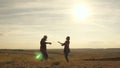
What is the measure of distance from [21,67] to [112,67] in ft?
19.3

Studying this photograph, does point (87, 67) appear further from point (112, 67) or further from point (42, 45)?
point (42, 45)

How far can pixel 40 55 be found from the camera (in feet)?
91.4

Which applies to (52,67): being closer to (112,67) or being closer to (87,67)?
(87,67)

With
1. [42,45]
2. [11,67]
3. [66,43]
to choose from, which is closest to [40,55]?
[42,45]

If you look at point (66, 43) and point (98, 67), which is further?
point (66, 43)

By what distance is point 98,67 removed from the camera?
19203 millimetres

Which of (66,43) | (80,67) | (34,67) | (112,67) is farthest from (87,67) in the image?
(66,43)

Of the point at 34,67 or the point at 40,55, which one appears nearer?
the point at 34,67

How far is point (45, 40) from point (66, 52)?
2228 millimetres

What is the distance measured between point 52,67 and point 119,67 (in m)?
4.34

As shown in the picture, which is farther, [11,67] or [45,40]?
[45,40]

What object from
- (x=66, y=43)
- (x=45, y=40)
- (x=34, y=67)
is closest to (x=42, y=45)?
(x=45, y=40)

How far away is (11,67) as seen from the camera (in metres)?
19.1

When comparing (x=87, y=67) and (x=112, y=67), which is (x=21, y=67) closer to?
(x=87, y=67)
